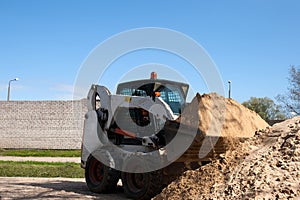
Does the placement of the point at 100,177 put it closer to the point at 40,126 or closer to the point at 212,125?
the point at 212,125

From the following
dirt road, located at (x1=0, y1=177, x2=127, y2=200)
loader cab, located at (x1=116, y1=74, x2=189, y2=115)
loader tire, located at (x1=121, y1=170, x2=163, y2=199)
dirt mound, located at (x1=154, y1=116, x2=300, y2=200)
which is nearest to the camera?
dirt mound, located at (x1=154, y1=116, x2=300, y2=200)

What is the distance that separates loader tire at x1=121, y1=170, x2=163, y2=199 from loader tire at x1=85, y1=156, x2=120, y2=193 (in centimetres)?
63

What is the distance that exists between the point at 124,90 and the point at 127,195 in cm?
259

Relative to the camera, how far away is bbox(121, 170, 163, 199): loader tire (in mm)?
8344

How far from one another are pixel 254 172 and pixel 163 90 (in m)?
3.77

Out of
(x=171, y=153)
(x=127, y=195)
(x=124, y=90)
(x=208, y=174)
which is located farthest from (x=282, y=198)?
(x=124, y=90)

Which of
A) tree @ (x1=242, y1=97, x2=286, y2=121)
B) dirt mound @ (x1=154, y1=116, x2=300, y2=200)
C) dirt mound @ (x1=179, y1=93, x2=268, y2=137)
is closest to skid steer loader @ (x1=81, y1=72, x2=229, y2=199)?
dirt mound @ (x1=179, y1=93, x2=268, y2=137)

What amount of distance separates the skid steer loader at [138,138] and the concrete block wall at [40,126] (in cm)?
2231

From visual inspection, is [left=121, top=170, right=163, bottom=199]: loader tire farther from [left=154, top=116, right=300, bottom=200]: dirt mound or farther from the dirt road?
[left=154, top=116, right=300, bottom=200]: dirt mound

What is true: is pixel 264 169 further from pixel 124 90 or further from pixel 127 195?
pixel 124 90

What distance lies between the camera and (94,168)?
10.3 m

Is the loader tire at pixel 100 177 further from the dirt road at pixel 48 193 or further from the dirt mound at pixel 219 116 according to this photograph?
the dirt mound at pixel 219 116

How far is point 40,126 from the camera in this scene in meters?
33.1

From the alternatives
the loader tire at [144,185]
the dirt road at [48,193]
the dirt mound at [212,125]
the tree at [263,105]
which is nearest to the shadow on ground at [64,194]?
the dirt road at [48,193]
